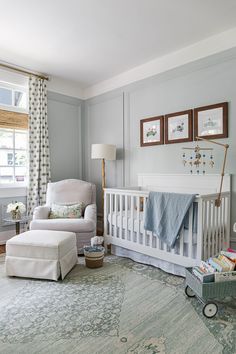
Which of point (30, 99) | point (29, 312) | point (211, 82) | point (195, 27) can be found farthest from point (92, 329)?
point (30, 99)

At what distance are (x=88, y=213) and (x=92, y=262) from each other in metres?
0.75

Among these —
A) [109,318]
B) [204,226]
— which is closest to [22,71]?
[204,226]

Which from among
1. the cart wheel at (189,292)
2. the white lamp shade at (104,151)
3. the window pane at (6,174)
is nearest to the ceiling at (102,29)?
the white lamp shade at (104,151)

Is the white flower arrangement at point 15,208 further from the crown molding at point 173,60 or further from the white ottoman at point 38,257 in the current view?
the crown molding at point 173,60

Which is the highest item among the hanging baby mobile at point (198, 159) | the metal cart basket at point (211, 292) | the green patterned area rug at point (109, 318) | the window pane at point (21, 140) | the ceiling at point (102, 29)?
the ceiling at point (102, 29)

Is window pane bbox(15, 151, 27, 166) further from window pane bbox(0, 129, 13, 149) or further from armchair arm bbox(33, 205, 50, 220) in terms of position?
armchair arm bbox(33, 205, 50, 220)

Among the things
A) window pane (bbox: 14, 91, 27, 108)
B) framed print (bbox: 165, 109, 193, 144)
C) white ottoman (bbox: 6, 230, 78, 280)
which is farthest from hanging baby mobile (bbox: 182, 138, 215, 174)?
window pane (bbox: 14, 91, 27, 108)

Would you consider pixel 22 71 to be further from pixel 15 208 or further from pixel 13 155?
pixel 15 208

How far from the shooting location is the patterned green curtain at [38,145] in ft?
12.3

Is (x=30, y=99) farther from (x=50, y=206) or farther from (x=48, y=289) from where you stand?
(x=48, y=289)

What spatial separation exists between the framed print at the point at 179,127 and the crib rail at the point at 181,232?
96cm

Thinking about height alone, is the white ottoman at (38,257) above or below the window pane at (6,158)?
below

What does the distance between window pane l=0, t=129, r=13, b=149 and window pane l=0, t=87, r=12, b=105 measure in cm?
41

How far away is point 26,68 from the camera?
3.67 meters
